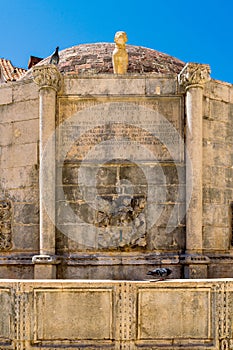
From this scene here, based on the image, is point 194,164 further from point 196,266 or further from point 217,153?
point 196,266

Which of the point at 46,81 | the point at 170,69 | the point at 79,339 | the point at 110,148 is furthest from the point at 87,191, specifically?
the point at 170,69

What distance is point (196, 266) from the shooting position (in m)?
9.02

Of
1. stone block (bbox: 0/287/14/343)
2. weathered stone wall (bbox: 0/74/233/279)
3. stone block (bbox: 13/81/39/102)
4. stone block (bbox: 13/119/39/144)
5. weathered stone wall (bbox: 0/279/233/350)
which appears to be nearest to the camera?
weathered stone wall (bbox: 0/279/233/350)

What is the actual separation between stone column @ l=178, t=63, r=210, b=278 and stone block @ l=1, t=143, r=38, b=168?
10.6ft

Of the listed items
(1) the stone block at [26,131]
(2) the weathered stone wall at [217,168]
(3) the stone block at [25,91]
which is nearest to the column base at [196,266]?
(2) the weathered stone wall at [217,168]

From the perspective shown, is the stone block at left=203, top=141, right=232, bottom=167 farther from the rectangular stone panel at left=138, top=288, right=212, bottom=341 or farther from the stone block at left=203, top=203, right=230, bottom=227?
the rectangular stone panel at left=138, top=288, right=212, bottom=341

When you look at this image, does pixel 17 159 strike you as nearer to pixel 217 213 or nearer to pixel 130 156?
pixel 130 156

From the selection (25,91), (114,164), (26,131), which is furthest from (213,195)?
(25,91)

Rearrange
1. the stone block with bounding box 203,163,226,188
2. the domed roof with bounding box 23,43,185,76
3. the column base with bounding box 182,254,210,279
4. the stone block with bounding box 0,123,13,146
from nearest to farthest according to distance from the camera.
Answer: the column base with bounding box 182,254,210,279, the stone block with bounding box 203,163,226,188, the stone block with bounding box 0,123,13,146, the domed roof with bounding box 23,43,185,76

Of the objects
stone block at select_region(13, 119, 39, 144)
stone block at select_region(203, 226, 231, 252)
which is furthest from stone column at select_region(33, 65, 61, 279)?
stone block at select_region(203, 226, 231, 252)

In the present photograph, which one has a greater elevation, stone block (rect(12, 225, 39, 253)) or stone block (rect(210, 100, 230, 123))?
stone block (rect(210, 100, 230, 123))

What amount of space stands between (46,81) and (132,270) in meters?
4.19

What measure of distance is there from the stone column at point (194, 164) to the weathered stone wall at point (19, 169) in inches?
124

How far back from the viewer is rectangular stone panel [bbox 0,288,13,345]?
7391 millimetres
